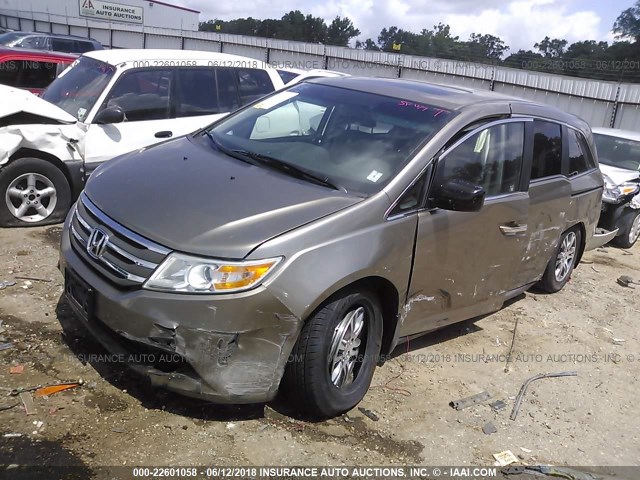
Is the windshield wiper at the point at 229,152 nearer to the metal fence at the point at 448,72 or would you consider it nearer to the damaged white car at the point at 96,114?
the damaged white car at the point at 96,114

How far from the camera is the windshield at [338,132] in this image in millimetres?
3629

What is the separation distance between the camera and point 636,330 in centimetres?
559

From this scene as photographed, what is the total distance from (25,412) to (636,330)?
17.0ft

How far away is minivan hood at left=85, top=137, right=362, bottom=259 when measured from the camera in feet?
9.68

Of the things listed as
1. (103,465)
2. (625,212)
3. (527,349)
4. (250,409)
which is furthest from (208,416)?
(625,212)

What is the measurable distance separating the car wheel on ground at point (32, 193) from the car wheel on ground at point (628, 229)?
7.29 m

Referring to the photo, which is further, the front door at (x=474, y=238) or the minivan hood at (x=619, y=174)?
the minivan hood at (x=619, y=174)

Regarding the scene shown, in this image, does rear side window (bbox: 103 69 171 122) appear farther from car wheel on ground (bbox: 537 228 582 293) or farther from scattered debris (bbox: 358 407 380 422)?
car wheel on ground (bbox: 537 228 582 293)

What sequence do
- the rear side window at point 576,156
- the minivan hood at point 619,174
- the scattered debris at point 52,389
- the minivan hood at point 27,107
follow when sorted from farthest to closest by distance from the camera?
the minivan hood at point 619,174, the minivan hood at point 27,107, the rear side window at point 576,156, the scattered debris at point 52,389

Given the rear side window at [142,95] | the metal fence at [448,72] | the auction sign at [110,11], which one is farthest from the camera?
the auction sign at [110,11]

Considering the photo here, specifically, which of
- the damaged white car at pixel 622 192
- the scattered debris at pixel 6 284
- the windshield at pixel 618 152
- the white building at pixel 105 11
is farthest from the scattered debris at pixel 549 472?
the white building at pixel 105 11

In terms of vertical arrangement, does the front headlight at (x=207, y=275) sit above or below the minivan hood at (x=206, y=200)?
below

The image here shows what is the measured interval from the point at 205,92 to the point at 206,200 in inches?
158

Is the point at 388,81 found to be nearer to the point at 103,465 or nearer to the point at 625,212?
the point at 103,465
